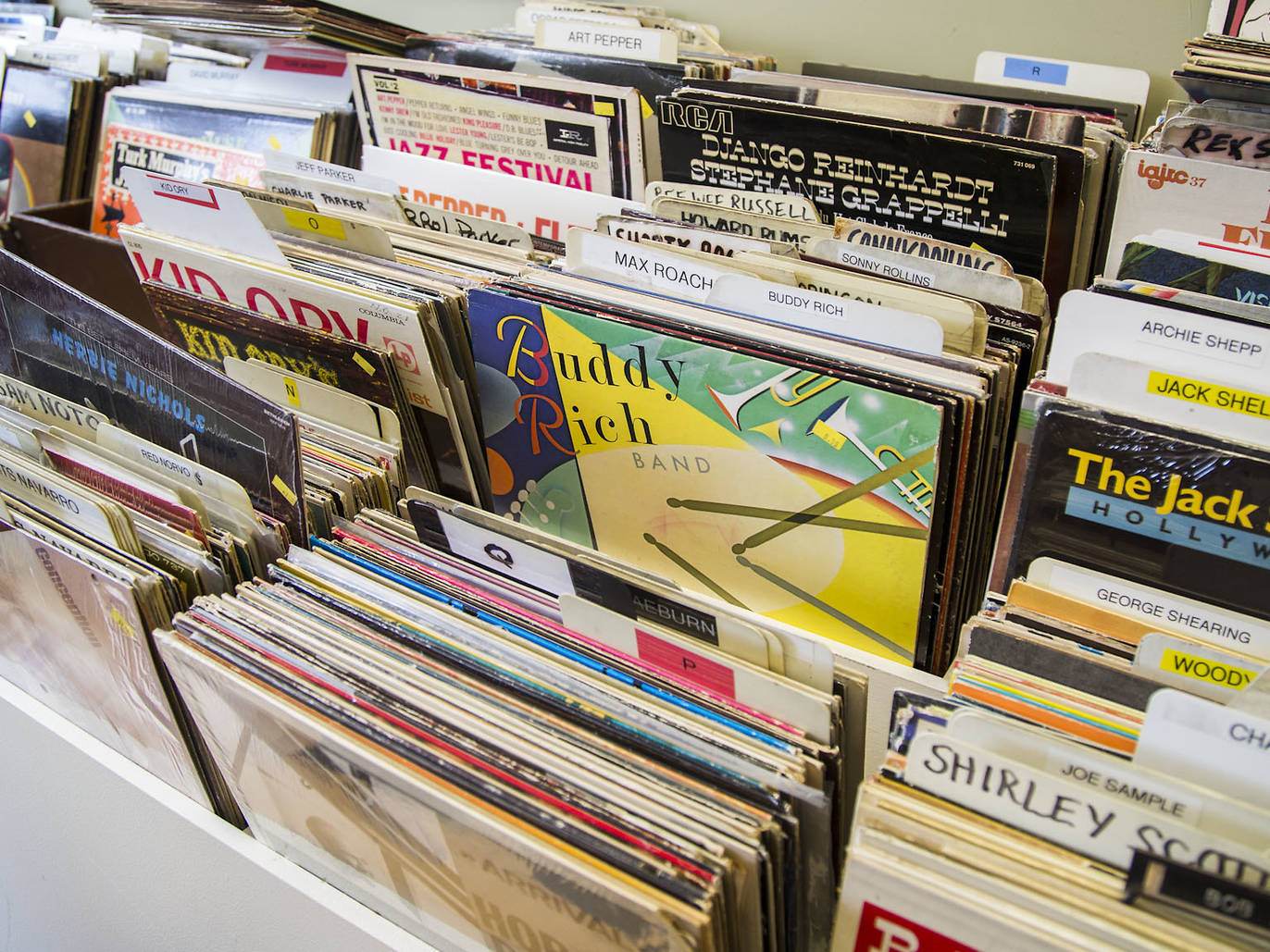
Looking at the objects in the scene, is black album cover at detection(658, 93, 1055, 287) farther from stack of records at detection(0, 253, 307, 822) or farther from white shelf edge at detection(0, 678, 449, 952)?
white shelf edge at detection(0, 678, 449, 952)

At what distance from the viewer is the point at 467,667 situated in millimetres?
792

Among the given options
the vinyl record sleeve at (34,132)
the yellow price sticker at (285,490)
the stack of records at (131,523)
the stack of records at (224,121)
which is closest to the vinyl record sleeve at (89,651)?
the stack of records at (131,523)

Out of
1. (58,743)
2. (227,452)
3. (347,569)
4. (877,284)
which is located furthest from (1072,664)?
(58,743)

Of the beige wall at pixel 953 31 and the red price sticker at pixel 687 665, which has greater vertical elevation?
the beige wall at pixel 953 31

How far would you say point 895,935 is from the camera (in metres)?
0.60

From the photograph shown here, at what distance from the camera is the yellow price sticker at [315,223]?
1.20 meters

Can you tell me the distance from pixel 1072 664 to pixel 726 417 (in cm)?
41

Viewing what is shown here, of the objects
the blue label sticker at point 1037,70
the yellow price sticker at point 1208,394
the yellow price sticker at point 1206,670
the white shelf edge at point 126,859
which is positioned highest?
the blue label sticker at point 1037,70

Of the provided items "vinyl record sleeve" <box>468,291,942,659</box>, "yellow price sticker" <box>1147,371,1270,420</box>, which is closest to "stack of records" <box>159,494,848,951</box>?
"vinyl record sleeve" <box>468,291,942,659</box>

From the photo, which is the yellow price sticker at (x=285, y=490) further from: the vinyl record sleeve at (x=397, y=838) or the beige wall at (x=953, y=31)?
the beige wall at (x=953, y=31)

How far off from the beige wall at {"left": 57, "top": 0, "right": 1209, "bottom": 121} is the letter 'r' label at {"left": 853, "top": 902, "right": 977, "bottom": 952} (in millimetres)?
1292

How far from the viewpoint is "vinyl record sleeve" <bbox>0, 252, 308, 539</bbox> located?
94cm

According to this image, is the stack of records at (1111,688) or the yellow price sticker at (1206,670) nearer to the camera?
the stack of records at (1111,688)

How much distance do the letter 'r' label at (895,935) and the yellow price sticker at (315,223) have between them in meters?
0.99
